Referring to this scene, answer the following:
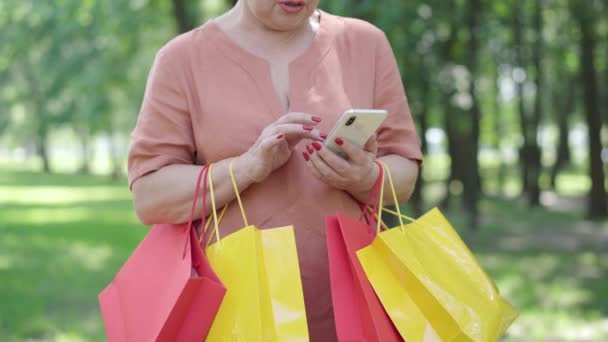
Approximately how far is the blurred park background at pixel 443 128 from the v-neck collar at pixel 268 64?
4350 millimetres

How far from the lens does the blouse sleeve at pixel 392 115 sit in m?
2.25

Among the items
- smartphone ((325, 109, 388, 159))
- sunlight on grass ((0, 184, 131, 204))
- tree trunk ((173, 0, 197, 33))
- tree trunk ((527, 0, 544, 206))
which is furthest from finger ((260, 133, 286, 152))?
sunlight on grass ((0, 184, 131, 204))

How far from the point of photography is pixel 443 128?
1945 cm

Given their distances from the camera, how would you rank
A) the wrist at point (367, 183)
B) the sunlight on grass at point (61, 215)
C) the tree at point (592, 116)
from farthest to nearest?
the sunlight on grass at point (61, 215) → the tree at point (592, 116) → the wrist at point (367, 183)

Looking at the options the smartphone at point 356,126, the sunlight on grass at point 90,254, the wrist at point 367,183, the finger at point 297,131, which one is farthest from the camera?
the sunlight on grass at point 90,254

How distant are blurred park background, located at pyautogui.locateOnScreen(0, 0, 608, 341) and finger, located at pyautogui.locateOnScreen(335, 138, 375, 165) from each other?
15.2 ft

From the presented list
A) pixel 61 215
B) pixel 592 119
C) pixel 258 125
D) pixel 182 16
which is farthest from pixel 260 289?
pixel 61 215

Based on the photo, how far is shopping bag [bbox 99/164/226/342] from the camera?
1.89m

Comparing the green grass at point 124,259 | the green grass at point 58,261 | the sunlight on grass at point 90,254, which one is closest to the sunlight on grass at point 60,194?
the green grass at point 58,261

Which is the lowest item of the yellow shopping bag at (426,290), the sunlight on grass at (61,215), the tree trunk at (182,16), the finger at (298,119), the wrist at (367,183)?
the sunlight on grass at (61,215)

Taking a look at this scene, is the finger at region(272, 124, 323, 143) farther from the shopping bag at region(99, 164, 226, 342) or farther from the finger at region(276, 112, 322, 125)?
the shopping bag at region(99, 164, 226, 342)

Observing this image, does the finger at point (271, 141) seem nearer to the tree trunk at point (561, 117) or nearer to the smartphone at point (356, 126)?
the smartphone at point (356, 126)

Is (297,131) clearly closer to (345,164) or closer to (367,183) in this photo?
(345,164)

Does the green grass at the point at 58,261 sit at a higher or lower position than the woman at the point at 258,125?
lower
